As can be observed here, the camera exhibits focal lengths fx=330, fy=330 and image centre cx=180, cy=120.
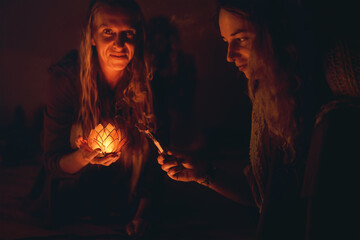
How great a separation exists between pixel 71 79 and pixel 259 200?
1635 millimetres

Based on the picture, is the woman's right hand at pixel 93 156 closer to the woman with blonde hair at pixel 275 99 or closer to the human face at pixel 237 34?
the woman with blonde hair at pixel 275 99

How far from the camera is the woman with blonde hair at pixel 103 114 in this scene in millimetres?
2381

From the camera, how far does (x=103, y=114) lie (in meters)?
2.56

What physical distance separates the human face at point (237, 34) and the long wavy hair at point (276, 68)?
57 mm

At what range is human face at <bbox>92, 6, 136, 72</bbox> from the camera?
2334 mm

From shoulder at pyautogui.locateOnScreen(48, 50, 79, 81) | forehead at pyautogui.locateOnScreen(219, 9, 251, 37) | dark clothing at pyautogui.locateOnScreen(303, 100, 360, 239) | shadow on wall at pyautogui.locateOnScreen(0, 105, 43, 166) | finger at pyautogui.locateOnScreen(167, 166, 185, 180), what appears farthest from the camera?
shadow on wall at pyautogui.locateOnScreen(0, 105, 43, 166)

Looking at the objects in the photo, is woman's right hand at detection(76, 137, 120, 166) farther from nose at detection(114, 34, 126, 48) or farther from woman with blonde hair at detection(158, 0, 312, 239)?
nose at detection(114, 34, 126, 48)

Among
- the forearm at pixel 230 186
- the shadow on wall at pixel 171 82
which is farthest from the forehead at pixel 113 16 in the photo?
the forearm at pixel 230 186

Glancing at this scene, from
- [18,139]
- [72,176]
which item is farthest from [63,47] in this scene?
[72,176]

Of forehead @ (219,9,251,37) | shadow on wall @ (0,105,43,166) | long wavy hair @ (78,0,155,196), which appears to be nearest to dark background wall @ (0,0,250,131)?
shadow on wall @ (0,105,43,166)

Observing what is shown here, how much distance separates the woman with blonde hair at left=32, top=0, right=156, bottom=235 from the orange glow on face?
122mm

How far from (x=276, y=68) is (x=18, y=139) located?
3.55 metres

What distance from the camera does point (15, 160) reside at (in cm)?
404

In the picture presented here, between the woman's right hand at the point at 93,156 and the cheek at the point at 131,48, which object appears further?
the cheek at the point at 131,48
